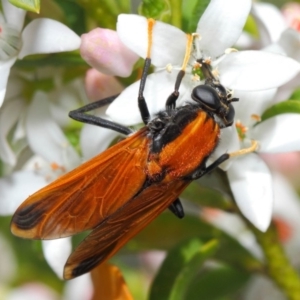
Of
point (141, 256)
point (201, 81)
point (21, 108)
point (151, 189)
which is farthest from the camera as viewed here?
point (141, 256)

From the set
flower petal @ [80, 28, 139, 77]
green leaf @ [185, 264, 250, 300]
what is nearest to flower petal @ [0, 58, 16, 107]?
flower petal @ [80, 28, 139, 77]

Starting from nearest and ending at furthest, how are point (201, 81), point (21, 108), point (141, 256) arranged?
point (201, 81) < point (21, 108) < point (141, 256)

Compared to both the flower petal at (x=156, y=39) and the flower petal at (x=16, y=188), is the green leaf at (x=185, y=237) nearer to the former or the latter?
the flower petal at (x=16, y=188)

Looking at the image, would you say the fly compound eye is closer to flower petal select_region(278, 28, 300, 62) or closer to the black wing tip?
flower petal select_region(278, 28, 300, 62)

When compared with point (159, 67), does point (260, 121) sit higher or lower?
lower

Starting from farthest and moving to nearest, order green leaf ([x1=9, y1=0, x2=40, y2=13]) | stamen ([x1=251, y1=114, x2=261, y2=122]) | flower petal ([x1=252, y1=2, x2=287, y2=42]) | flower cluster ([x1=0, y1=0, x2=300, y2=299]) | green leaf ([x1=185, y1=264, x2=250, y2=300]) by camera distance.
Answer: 1. green leaf ([x1=185, y1=264, x2=250, y2=300])
2. flower petal ([x1=252, y1=2, x2=287, y2=42])
3. stamen ([x1=251, y1=114, x2=261, y2=122])
4. flower cluster ([x1=0, y1=0, x2=300, y2=299])
5. green leaf ([x1=9, y1=0, x2=40, y2=13])

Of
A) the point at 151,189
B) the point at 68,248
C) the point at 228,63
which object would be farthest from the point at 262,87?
the point at 68,248

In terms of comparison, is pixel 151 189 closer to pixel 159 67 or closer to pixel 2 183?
pixel 159 67
